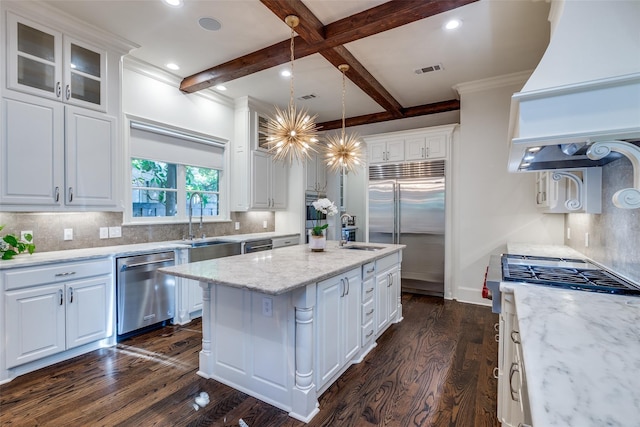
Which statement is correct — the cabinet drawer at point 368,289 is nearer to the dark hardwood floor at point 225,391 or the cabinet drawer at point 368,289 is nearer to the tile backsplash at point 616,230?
the dark hardwood floor at point 225,391

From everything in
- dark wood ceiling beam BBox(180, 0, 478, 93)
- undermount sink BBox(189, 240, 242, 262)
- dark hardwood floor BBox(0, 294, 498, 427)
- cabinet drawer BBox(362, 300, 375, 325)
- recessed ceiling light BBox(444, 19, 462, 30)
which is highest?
recessed ceiling light BBox(444, 19, 462, 30)

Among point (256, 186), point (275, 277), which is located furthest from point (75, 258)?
A: point (256, 186)

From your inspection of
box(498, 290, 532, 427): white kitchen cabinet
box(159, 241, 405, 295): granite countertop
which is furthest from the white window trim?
box(498, 290, 532, 427): white kitchen cabinet

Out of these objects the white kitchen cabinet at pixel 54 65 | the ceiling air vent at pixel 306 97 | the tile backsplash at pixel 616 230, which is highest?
the ceiling air vent at pixel 306 97

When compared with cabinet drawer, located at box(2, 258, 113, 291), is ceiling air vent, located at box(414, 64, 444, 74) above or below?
above

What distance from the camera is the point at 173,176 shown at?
13.7 feet

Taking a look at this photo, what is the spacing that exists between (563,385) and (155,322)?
12.0ft

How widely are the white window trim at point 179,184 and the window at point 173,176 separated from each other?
0.04 ft

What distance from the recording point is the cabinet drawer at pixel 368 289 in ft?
9.06

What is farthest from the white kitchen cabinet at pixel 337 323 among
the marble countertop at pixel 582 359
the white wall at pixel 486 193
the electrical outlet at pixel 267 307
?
the white wall at pixel 486 193

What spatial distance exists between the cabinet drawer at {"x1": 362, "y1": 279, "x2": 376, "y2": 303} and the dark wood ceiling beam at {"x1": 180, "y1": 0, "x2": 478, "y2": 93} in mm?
2255

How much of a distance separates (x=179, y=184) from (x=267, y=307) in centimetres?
286

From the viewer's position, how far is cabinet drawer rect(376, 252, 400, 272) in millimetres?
3076

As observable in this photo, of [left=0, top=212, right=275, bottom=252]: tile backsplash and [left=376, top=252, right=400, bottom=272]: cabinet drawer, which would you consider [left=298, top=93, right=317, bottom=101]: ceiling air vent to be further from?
[left=376, top=252, right=400, bottom=272]: cabinet drawer
